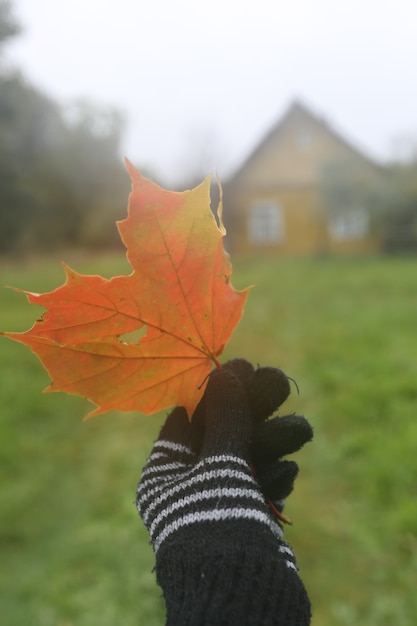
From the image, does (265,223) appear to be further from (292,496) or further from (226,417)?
(226,417)

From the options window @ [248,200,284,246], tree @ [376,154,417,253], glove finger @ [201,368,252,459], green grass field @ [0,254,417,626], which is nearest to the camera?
glove finger @ [201,368,252,459]

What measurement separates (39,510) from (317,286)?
633cm

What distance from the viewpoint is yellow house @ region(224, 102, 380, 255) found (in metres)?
12.3

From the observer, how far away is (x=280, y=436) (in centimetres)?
108

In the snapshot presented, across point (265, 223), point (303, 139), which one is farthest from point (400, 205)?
point (265, 223)

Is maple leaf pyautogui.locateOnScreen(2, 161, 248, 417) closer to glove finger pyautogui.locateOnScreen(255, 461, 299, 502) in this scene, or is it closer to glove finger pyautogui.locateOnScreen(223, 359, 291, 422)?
glove finger pyautogui.locateOnScreen(223, 359, 291, 422)

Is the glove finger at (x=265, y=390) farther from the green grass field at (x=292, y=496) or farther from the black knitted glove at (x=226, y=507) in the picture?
the green grass field at (x=292, y=496)

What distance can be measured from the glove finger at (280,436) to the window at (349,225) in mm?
12014

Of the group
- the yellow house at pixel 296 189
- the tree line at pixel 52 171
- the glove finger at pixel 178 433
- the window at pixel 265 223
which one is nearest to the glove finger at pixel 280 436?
the glove finger at pixel 178 433

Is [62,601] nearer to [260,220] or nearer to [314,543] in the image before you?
[314,543]

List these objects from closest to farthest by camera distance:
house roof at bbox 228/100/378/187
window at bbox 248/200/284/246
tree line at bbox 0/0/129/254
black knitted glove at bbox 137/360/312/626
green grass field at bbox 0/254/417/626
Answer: black knitted glove at bbox 137/360/312/626 < green grass field at bbox 0/254/417/626 < tree line at bbox 0/0/129/254 < house roof at bbox 228/100/378/187 < window at bbox 248/200/284/246

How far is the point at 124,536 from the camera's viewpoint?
9.57 ft

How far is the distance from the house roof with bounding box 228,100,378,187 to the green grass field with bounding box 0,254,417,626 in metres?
7.06

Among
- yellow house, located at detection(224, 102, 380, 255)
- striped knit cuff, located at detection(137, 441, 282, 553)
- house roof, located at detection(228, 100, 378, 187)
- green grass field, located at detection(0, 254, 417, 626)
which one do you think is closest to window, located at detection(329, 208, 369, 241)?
yellow house, located at detection(224, 102, 380, 255)
